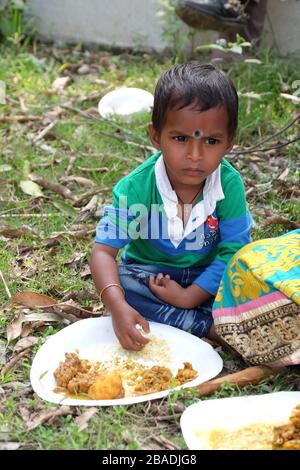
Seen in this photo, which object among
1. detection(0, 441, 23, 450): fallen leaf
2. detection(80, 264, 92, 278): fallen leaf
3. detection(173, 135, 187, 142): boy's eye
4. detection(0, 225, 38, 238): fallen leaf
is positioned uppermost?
detection(173, 135, 187, 142): boy's eye

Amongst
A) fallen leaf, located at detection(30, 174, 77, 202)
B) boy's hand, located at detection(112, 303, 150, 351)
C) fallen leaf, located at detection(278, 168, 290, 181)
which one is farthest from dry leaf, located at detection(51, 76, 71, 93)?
boy's hand, located at detection(112, 303, 150, 351)

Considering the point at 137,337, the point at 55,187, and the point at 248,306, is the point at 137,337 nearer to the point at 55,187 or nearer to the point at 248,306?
the point at 248,306

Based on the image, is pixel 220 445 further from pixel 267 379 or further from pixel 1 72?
pixel 1 72

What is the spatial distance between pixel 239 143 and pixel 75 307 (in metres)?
1.72

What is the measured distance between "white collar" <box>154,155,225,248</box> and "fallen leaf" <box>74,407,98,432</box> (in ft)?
2.31

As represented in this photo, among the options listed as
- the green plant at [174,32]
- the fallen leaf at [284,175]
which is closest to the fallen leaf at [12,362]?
the fallen leaf at [284,175]

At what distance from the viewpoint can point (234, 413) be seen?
2066 mm

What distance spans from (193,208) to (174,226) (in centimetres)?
9

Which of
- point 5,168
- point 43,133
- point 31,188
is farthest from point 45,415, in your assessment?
point 43,133

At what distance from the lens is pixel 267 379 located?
2246mm

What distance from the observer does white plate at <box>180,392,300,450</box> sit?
6.58 ft

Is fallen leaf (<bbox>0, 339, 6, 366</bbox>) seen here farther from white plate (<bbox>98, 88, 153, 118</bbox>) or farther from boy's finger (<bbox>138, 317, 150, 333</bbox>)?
white plate (<bbox>98, 88, 153, 118</bbox>)

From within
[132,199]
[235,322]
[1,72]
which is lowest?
[1,72]
